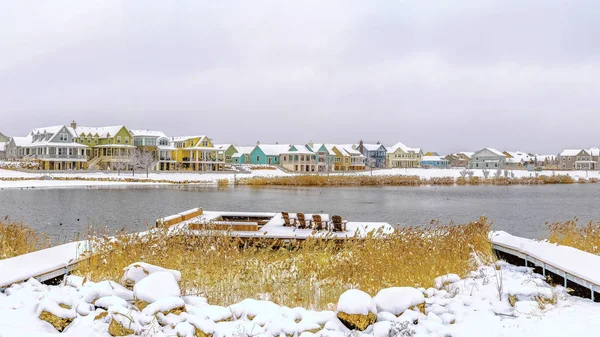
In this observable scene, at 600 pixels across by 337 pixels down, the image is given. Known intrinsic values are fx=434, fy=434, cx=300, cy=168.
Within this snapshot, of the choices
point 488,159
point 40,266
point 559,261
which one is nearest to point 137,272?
point 40,266

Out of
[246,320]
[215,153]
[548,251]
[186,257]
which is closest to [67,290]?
[186,257]

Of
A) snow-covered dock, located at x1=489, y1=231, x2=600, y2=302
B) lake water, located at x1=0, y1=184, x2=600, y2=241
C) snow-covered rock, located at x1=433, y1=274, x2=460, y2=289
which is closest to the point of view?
snow-covered dock, located at x1=489, y1=231, x2=600, y2=302

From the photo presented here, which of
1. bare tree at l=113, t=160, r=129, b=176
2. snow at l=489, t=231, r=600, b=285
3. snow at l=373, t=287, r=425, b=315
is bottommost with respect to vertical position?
snow at l=373, t=287, r=425, b=315

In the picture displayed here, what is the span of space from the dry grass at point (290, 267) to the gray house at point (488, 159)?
12956 cm

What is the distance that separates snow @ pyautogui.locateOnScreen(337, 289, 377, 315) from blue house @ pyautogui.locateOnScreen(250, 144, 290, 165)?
105 meters

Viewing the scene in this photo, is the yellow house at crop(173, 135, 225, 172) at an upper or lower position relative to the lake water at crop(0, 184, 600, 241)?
upper

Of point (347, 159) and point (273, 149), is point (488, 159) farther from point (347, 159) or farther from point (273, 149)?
point (273, 149)

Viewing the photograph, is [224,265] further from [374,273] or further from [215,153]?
[215,153]

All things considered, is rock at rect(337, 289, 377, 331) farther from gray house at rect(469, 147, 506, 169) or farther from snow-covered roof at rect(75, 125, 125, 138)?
gray house at rect(469, 147, 506, 169)

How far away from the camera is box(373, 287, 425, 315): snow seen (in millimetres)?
7824

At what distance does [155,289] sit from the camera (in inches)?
313

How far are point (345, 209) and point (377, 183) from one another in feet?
134

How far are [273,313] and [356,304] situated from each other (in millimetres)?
1521

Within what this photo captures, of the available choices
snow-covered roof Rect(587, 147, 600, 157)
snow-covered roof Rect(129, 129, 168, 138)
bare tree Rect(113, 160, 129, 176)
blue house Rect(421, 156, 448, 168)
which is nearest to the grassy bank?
bare tree Rect(113, 160, 129, 176)
